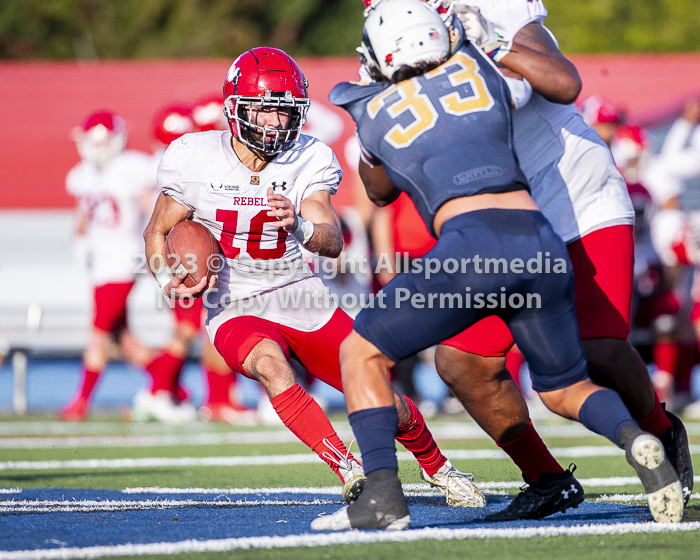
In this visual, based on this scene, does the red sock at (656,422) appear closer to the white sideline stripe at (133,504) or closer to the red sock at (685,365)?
the white sideline stripe at (133,504)

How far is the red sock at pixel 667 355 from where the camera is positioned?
869cm

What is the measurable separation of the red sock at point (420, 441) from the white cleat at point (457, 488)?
0.11 ft

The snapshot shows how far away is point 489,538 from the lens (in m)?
3.13

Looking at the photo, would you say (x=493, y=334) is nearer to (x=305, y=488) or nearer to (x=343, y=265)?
(x=305, y=488)

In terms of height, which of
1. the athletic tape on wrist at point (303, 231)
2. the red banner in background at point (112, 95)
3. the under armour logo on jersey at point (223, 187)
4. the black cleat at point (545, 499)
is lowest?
the black cleat at point (545, 499)

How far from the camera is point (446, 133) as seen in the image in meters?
3.18

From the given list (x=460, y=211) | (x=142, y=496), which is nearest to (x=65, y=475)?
(x=142, y=496)

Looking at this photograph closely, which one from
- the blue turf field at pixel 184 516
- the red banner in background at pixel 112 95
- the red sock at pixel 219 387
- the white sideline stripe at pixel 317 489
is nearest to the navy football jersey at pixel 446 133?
the blue turf field at pixel 184 516

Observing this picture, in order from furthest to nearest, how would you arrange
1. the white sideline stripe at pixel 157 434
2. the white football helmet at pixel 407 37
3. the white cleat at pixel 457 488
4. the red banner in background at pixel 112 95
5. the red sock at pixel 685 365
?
the red banner in background at pixel 112 95, the red sock at pixel 685 365, the white sideline stripe at pixel 157 434, the white cleat at pixel 457 488, the white football helmet at pixel 407 37

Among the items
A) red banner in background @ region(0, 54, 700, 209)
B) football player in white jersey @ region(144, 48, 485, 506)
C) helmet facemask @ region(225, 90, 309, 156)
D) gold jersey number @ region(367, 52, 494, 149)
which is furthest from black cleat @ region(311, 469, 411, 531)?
red banner in background @ region(0, 54, 700, 209)

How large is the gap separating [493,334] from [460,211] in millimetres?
672

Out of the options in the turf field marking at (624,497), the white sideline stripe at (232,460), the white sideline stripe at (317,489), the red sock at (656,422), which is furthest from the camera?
the white sideline stripe at (232,460)

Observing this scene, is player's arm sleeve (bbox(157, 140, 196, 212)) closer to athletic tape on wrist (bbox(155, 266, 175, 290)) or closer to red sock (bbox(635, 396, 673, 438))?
athletic tape on wrist (bbox(155, 266, 175, 290))

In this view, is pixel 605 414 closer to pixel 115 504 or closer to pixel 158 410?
pixel 115 504
